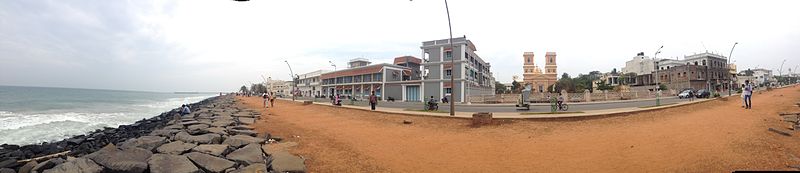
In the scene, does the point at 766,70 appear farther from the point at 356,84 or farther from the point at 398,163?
the point at 398,163

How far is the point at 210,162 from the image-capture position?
6.62 meters

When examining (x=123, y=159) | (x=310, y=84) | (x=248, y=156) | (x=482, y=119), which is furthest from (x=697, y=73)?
(x=123, y=159)

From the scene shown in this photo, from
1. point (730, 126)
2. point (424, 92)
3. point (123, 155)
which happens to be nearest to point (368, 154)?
point (123, 155)

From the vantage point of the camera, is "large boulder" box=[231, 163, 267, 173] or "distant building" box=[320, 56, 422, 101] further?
"distant building" box=[320, 56, 422, 101]

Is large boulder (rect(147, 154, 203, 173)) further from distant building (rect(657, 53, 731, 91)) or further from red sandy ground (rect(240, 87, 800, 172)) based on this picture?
A: distant building (rect(657, 53, 731, 91))

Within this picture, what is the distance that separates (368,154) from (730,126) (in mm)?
10076

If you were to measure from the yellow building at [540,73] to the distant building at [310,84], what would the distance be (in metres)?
43.6

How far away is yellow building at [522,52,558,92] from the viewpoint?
237ft

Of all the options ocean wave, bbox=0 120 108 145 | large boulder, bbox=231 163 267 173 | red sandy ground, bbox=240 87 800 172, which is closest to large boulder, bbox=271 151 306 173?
large boulder, bbox=231 163 267 173

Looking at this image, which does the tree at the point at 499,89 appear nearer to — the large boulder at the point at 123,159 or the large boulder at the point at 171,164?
the large boulder at the point at 171,164

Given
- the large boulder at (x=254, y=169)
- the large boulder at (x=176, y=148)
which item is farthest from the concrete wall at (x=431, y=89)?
the large boulder at (x=254, y=169)

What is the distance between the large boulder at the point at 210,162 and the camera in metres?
6.28

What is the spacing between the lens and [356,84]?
186ft

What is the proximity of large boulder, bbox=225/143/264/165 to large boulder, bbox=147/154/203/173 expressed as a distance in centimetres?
79
